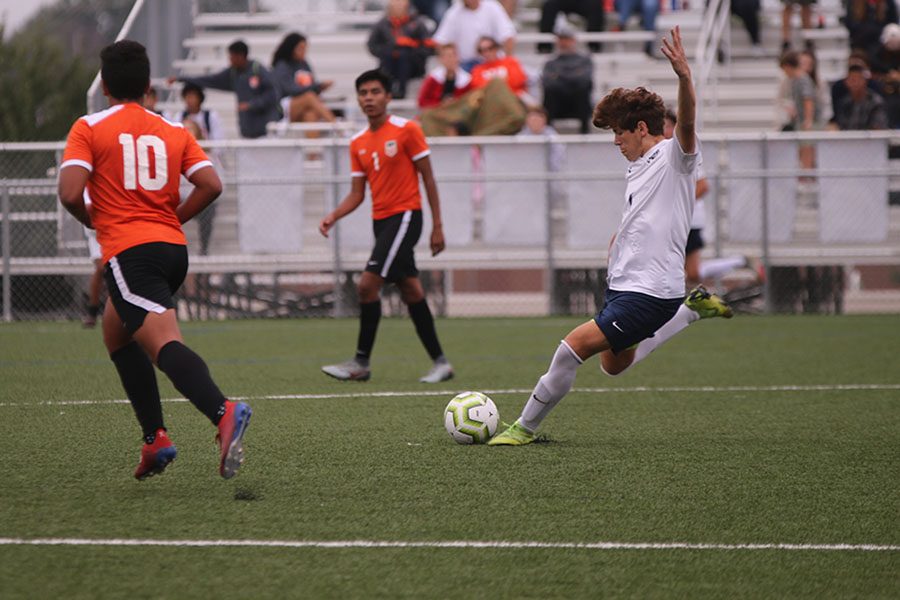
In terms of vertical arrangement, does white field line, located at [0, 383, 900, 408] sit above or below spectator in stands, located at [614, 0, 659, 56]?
below

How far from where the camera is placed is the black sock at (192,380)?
16.7 ft

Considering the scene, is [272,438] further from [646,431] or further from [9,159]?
[9,159]

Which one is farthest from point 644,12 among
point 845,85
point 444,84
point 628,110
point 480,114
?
point 628,110

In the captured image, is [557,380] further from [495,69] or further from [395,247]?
[495,69]

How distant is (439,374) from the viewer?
31.2ft

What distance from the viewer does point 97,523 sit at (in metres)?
4.76

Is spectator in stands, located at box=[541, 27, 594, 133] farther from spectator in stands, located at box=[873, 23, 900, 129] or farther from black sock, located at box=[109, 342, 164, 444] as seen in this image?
black sock, located at box=[109, 342, 164, 444]

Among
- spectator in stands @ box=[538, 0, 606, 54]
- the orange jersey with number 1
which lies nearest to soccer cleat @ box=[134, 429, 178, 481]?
the orange jersey with number 1

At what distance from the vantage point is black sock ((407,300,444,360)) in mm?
9531

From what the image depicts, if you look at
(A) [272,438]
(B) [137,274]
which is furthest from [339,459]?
(B) [137,274]

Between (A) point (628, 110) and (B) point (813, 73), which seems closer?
(A) point (628, 110)

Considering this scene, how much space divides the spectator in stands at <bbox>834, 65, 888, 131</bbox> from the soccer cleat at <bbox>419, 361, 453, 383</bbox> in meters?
9.13

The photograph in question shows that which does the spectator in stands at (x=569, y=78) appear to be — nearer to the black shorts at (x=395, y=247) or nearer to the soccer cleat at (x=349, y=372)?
the black shorts at (x=395, y=247)

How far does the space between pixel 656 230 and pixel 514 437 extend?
4.01 feet
